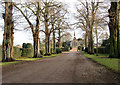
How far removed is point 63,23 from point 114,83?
29845mm

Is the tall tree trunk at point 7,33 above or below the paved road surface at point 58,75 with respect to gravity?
above

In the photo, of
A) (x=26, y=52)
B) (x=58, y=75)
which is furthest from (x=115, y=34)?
(x=26, y=52)

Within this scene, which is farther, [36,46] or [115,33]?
[36,46]

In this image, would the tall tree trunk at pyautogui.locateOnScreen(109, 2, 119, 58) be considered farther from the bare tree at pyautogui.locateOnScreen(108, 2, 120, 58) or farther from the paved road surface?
the paved road surface

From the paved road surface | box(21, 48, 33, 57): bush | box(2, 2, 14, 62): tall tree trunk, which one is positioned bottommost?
the paved road surface

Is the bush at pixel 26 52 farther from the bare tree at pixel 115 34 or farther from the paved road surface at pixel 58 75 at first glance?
the paved road surface at pixel 58 75

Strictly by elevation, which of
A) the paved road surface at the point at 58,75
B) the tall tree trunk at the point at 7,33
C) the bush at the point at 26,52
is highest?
the tall tree trunk at the point at 7,33

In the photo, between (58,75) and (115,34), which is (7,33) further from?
(115,34)

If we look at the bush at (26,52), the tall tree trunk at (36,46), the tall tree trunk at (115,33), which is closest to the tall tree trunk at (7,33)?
the tall tree trunk at (36,46)

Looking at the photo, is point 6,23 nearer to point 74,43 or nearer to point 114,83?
point 114,83

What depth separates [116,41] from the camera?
21.5m

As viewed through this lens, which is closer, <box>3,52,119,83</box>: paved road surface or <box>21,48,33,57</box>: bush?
<box>3,52,119,83</box>: paved road surface

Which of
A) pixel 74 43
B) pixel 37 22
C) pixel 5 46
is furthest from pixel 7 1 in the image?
pixel 74 43

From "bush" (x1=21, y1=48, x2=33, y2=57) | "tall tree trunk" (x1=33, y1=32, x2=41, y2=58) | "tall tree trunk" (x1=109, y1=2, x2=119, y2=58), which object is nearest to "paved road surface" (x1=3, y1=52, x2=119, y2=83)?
"tall tree trunk" (x1=109, y1=2, x2=119, y2=58)
